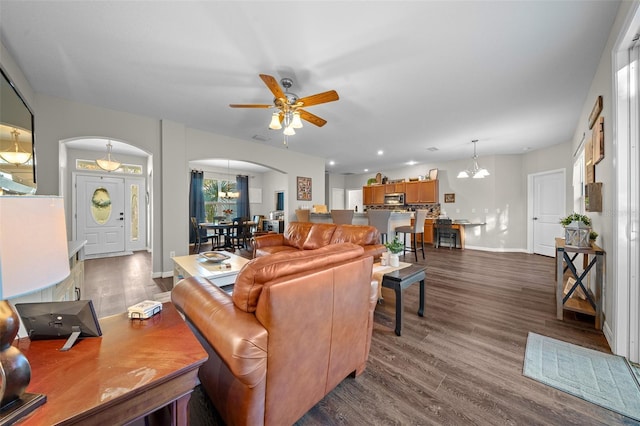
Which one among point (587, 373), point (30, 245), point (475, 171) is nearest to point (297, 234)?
point (587, 373)

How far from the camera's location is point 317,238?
153 inches

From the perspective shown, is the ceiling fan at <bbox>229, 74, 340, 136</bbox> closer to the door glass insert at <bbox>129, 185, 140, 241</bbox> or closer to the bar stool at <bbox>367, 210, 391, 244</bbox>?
the bar stool at <bbox>367, 210, 391, 244</bbox>

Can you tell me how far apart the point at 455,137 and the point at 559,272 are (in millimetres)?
3354

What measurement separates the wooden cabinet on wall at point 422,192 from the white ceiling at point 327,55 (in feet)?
11.5

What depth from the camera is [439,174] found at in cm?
759

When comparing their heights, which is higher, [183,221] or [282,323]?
[183,221]

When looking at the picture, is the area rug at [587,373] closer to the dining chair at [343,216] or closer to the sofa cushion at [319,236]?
the sofa cushion at [319,236]

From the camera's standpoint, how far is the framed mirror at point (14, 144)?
1.81 m

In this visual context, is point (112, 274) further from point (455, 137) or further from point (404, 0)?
point (455, 137)

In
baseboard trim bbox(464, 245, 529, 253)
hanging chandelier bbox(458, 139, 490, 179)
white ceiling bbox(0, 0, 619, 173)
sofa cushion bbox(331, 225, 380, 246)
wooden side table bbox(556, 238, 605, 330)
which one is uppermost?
white ceiling bbox(0, 0, 619, 173)

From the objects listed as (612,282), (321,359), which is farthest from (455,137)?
(321,359)

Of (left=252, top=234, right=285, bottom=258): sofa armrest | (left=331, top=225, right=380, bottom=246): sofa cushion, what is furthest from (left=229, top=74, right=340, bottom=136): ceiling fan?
(left=252, top=234, right=285, bottom=258): sofa armrest

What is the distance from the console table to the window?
299 inches

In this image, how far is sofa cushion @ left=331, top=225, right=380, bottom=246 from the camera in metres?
3.39
